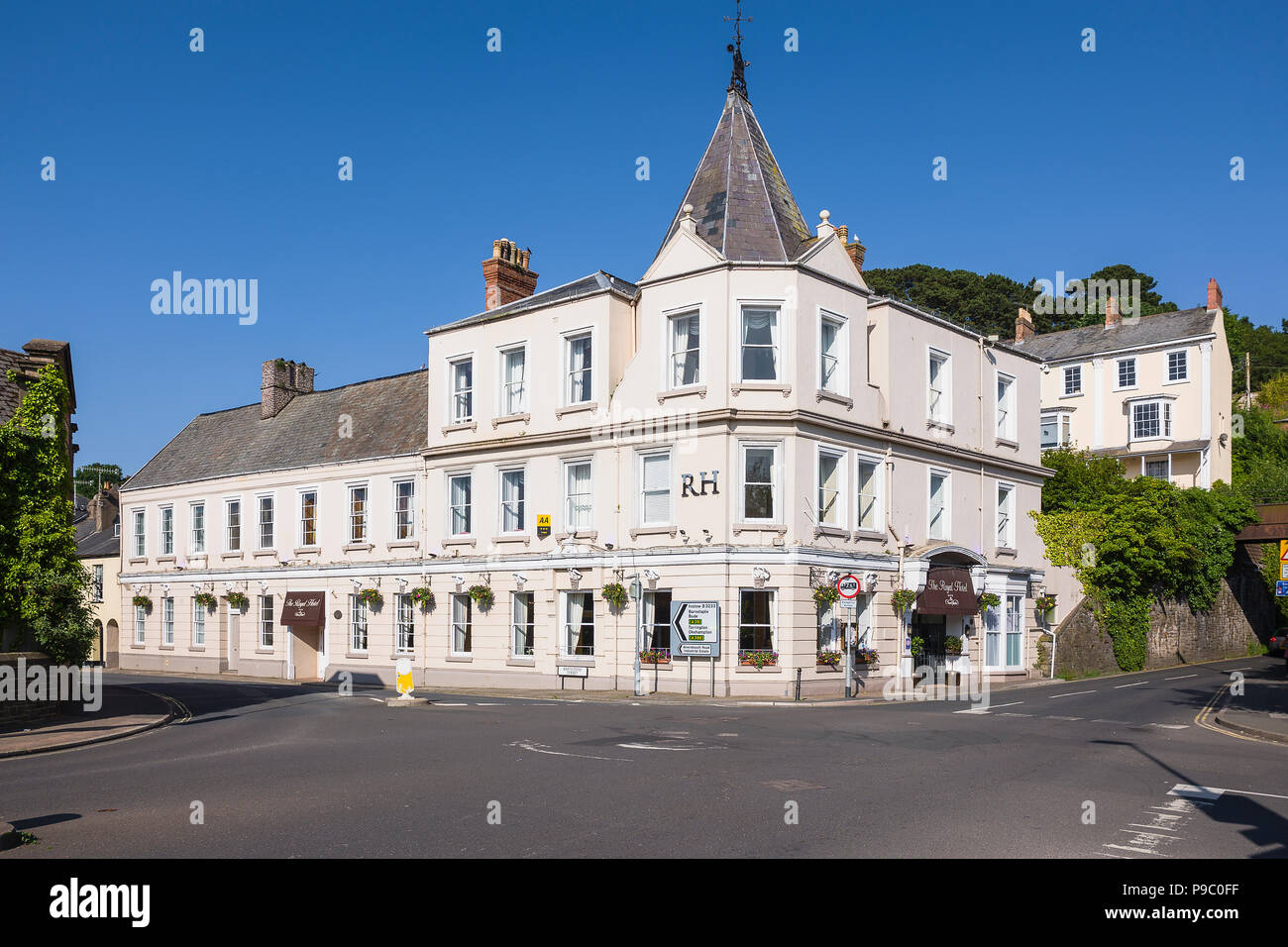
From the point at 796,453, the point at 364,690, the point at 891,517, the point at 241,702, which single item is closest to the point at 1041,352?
the point at 891,517

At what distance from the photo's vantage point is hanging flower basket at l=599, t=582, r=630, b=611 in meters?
29.1

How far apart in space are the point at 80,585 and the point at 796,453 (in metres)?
16.6

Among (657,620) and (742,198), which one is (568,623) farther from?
(742,198)

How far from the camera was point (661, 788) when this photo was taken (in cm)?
1228

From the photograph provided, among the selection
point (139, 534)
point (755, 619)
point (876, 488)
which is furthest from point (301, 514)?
point (876, 488)

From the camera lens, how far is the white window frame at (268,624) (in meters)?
40.9

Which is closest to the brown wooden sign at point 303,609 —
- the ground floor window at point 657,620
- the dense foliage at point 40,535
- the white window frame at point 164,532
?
the white window frame at point 164,532

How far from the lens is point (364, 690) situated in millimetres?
32719

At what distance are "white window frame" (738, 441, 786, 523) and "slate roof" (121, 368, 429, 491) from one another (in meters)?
12.3

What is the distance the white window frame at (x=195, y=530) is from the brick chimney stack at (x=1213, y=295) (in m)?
48.8

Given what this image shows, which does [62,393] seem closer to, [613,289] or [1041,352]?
[613,289]

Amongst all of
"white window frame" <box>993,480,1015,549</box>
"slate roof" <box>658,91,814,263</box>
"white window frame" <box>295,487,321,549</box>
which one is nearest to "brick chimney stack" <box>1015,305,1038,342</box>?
"white window frame" <box>993,480,1015,549</box>
